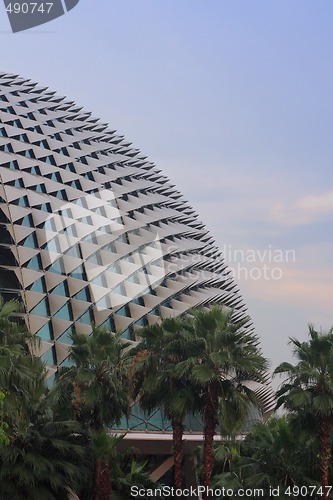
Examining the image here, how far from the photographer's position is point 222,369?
2711cm

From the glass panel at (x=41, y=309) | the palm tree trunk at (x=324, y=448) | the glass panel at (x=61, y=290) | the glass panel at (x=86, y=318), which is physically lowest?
the palm tree trunk at (x=324, y=448)

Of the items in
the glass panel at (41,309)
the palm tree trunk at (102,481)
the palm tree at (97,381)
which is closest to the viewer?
the palm tree trunk at (102,481)

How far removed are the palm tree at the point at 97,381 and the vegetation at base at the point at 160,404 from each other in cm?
4

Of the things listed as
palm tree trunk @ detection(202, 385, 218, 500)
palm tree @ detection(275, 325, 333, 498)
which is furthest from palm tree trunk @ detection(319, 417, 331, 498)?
palm tree trunk @ detection(202, 385, 218, 500)

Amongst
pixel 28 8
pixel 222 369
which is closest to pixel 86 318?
pixel 222 369

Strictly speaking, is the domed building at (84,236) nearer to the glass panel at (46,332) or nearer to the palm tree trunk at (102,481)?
the glass panel at (46,332)

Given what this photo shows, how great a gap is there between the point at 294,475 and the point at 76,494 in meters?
7.78

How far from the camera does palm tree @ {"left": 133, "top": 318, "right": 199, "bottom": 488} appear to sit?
91.1ft

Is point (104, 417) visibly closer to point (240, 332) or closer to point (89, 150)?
point (240, 332)

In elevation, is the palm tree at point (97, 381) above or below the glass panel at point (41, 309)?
below

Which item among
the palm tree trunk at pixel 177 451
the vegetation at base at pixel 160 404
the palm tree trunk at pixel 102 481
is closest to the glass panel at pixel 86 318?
the vegetation at base at pixel 160 404

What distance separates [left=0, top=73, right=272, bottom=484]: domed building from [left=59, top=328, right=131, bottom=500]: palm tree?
391 inches

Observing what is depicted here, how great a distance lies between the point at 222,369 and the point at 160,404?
309 centimetres

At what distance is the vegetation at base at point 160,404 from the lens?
83.6ft
